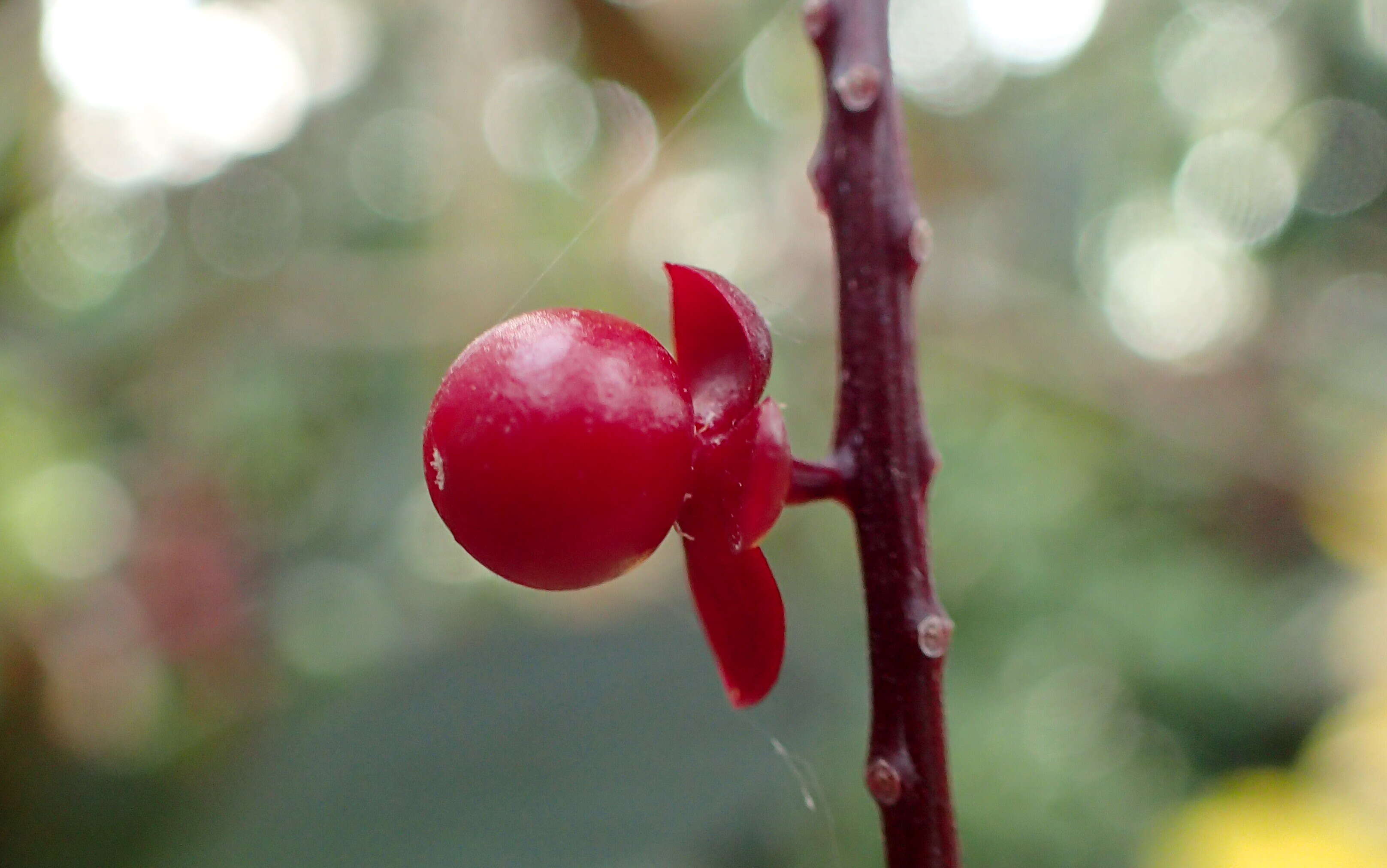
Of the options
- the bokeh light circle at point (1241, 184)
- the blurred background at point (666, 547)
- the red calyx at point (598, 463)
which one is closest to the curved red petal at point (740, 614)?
the red calyx at point (598, 463)

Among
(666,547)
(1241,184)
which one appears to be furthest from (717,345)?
(1241,184)

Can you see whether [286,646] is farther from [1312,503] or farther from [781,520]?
[1312,503]

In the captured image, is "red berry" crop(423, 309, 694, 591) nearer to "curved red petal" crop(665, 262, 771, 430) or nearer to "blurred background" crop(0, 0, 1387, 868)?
"curved red petal" crop(665, 262, 771, 430)

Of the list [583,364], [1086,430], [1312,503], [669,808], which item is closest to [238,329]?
[669,808]

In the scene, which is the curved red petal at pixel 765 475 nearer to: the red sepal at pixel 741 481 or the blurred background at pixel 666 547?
the red sepal at pixel 741 481

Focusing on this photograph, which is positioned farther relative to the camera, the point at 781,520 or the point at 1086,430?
the point at 1086,430

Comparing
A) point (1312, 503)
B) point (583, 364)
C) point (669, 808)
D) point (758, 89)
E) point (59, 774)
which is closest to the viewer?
point (583, 364)

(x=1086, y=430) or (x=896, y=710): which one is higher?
(x=1086, y=430)

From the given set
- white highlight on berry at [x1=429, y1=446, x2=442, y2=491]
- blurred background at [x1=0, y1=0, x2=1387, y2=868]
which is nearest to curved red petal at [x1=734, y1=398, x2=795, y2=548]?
white highlight on berry at [x1=429, y1=446, x2=442, y2=491]
